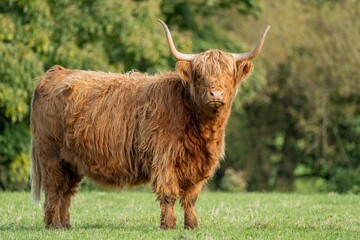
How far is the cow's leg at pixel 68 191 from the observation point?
37.0ft

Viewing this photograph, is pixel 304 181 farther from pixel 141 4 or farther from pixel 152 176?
pixel 152 176

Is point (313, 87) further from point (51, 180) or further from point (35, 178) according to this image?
point (51, 180)

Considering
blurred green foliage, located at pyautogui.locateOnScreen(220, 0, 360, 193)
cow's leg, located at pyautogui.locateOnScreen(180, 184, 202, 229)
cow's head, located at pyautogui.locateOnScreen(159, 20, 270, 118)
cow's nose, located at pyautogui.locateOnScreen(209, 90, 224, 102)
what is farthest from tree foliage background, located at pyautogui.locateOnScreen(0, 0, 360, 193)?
cow's nose, located at pyautogui.locateOnScreen(209, 90, 224, 102)

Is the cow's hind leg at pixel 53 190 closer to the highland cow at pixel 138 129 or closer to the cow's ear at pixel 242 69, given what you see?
the highland cow at pixel 138 129

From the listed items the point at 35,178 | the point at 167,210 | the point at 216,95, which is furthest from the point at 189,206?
the point at 35,178

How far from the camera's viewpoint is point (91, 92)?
37.1 ft

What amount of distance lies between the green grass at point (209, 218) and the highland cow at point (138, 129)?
1.55 feet

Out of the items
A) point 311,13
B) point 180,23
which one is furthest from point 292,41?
point 180,23

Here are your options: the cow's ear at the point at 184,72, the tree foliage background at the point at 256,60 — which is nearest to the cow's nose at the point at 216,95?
the cow's ear at the point at 184,72

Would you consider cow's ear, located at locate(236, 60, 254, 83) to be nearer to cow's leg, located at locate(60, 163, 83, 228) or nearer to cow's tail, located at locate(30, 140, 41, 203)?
cow's leg, located at locate(60, 163, 83, 228)

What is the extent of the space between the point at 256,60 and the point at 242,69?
19.4m

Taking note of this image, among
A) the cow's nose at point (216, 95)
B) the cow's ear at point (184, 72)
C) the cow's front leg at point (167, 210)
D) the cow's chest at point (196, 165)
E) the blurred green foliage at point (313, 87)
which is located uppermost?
the cow's ear at point (184, 72)

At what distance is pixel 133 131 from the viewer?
1088 cm

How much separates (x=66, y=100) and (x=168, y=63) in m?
15.3
